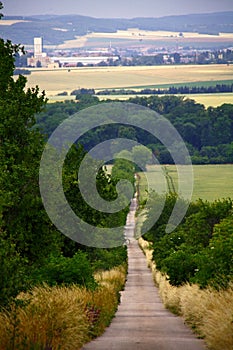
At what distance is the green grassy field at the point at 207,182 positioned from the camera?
15600 cm

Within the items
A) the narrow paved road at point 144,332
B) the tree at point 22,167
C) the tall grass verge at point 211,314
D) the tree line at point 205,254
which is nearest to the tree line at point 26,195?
the tree at point 22,167

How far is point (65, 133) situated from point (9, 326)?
121 m

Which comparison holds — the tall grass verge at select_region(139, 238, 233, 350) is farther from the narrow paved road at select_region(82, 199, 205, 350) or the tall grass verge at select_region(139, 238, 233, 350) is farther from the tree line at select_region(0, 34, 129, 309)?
the tree line at select_region(0, 34, 129, 309)

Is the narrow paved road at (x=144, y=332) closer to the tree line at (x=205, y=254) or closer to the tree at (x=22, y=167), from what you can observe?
the tree line at (x=205, y=254)

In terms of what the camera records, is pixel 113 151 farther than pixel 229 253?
Yes

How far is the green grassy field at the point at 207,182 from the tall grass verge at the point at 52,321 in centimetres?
12254

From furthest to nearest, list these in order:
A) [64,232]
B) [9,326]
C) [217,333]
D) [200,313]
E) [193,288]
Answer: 1. [64,232]
2. [193,288]
3. [200,313]
4. [217,333]
5. [9,326]

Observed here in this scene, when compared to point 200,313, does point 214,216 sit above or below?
below

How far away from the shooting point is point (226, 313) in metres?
20.1

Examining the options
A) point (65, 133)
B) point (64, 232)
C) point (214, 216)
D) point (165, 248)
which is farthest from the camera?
point (65, 133)

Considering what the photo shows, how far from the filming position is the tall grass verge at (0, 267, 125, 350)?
16750 millimetres

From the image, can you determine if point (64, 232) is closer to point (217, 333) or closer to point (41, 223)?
point (41, 223)

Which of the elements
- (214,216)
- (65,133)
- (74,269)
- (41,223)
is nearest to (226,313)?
(74,269)

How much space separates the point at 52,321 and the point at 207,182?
15636 centimetres
